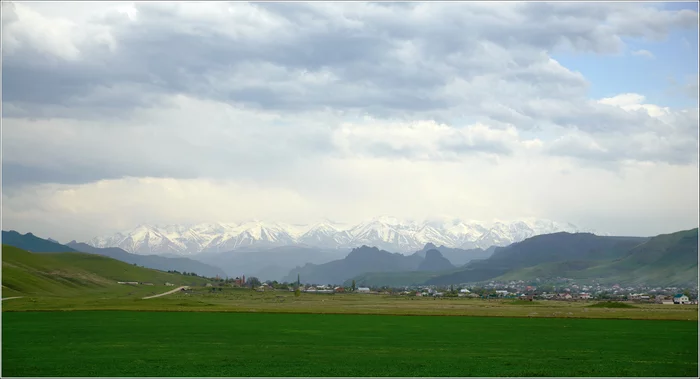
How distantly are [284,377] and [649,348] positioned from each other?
123ft

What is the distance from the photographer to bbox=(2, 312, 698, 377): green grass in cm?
4397

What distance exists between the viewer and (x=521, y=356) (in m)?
52.4

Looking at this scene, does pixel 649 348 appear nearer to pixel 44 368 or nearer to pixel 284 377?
pixel 284 377

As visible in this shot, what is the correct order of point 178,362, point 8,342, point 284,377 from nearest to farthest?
point 284,377, point 178,362, point 8,342

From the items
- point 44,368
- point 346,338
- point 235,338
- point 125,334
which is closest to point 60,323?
point 125,334

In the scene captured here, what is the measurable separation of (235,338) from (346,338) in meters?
11.2

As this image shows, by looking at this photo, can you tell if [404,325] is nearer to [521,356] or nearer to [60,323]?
[521,356]

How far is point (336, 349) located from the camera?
56.3 metres

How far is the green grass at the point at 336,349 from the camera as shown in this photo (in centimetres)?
4397

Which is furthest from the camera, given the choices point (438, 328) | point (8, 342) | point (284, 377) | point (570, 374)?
point (438, 328)

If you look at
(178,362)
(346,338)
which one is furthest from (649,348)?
(178,362)

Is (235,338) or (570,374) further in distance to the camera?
(235,338)

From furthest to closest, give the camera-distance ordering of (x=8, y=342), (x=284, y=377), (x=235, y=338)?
(x=235, y=338) < (x=8, y=342) < (x=284, y=377)

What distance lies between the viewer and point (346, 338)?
67750 millimetres
